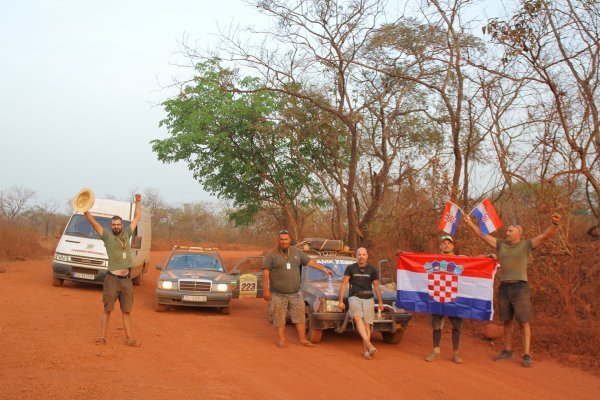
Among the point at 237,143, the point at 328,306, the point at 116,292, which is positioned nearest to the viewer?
the point at 116,292

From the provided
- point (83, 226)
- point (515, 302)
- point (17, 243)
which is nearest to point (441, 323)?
point (515, 302)

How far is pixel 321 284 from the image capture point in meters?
10.9

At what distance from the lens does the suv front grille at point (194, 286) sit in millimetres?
13188

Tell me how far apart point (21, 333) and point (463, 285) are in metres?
7.10

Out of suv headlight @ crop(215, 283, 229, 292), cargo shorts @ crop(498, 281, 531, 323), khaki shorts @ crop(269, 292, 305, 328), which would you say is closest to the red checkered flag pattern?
cargo shorts @ crop(498, 281, 531, 323)

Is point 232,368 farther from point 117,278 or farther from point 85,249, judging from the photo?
point 85,249

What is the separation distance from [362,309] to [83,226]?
10.9 meters

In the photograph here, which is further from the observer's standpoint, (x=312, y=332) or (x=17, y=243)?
(x=17, y=243)

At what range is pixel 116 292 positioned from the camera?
9070mm

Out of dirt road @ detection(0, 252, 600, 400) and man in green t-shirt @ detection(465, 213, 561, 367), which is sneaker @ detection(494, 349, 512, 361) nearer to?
man in green t-shirt @ detection(465, 213, 561, 367)

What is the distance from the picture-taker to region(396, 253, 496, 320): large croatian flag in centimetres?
920

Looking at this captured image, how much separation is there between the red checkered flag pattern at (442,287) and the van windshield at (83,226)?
10164mm

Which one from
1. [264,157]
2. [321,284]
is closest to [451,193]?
[321,284]

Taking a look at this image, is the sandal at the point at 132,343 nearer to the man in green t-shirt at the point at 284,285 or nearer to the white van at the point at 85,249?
the man in green t-shirt at the point at 284,285
